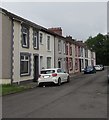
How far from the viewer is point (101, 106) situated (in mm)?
11695

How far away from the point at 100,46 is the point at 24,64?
90.7m

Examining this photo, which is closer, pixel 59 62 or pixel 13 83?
pixel 13 83

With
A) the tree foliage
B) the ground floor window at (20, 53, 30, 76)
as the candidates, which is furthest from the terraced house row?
the tree foliage

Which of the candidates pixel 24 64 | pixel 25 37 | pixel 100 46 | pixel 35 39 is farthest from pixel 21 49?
pixel 100 46

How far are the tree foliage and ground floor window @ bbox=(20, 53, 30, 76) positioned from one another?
71.6m

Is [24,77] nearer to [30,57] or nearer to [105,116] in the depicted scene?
[30,57]

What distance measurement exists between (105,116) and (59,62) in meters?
30.3

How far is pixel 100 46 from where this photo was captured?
11431 centimetres

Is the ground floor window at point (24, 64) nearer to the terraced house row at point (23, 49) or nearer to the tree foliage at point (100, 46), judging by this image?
the terraced house row at point (23, 49)

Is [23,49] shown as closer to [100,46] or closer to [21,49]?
[21,49]

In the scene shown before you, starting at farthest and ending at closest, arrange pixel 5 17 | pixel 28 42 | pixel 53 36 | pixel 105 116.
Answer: pixel 53 36, pixel 28 42, pixel 5 17, pixel 105 116

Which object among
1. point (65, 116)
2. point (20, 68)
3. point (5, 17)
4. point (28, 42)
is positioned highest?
point (5, 17)

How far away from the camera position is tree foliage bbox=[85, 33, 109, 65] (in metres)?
105

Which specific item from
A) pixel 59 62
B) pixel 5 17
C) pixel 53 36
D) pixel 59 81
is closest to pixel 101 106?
pixel 59 81
